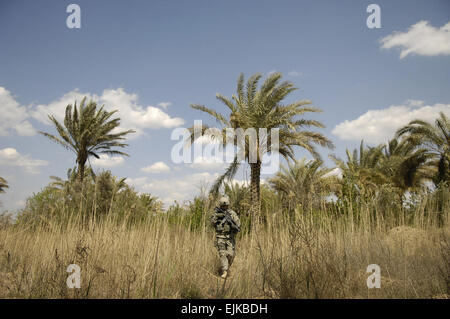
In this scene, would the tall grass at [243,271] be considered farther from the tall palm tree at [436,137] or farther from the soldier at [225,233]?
the tall palm tree at [436,137]

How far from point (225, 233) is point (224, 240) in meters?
0.14

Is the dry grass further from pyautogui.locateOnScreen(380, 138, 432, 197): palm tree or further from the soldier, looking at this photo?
pyautogui.locateOnScreen(380, 138, 432, 197): palm tree

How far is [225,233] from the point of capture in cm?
566

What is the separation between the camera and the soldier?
5.60 meters

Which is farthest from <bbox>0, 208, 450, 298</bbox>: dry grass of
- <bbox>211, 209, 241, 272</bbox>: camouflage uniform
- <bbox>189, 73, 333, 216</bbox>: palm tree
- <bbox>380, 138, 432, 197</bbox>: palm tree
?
<bbox>380, 138, 432, 197</bbox>: palm tree

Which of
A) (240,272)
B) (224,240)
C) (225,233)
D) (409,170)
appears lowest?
(240,272)

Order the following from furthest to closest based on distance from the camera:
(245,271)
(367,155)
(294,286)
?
(367,155) < (245,271) < (294,286)

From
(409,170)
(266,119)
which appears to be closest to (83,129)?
(266,119)

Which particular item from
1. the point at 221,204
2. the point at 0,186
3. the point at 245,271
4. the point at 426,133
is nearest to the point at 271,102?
the point at 221,204

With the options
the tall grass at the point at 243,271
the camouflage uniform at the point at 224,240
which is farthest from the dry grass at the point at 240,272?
the camouflage uniform at the point at 224,240

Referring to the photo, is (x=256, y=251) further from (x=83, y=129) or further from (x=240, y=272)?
(x=83, y=129)
